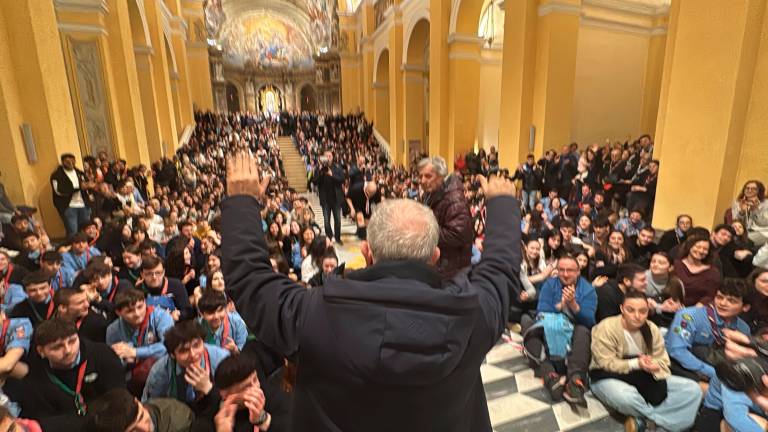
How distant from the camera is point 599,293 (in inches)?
147

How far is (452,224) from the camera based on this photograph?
2783 mm

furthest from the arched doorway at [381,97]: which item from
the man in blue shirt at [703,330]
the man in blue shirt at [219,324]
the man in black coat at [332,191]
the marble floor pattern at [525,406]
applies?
the man in blue shirt at [703,330]

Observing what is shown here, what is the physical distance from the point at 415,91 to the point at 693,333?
1427 cm

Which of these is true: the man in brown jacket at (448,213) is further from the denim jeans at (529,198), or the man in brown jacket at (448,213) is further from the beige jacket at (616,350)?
the denim jeans at (529,198)

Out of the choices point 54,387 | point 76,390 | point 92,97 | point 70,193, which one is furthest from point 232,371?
point 92,97

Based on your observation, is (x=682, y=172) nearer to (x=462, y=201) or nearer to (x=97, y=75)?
(x=462, y=201)

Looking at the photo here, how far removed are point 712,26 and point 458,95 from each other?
7729mm

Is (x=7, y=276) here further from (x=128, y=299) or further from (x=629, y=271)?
(x=629, y=271)

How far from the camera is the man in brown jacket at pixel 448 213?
2.79 metres

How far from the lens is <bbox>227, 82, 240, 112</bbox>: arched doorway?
3269 cm

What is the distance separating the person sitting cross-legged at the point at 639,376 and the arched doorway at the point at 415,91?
12.9 m

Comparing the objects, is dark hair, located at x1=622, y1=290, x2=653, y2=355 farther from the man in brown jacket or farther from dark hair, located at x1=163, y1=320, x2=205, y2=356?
dark hair, located at x1=163, y1=320, x2=205, y2=356

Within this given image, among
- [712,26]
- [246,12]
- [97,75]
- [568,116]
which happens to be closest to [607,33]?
[568,116]

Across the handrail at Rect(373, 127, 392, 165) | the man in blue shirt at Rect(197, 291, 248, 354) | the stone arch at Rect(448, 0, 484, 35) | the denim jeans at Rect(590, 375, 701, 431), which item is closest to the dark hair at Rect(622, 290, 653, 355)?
the denim jeans at Rect(590, 375, 701, 431)
